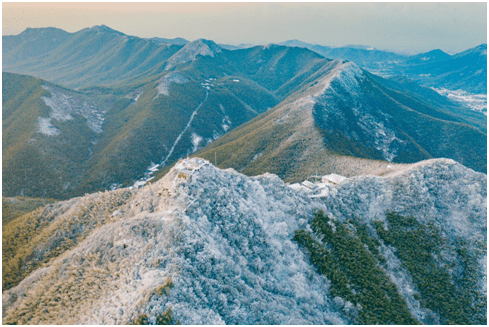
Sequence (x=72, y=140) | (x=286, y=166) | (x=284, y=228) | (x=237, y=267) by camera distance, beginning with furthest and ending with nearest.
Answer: (x=72, y=140) → (x=286, y=166) → (x=284, y=228) → (x=237, y=267)

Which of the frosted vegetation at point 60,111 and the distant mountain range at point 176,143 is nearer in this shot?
the distant mountain range at point 176,143

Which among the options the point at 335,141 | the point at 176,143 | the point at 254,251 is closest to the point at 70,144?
the point at 176,143

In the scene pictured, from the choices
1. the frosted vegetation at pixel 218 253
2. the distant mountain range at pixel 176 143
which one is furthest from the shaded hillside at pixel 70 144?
the frosted vegetation at pixel 218 253

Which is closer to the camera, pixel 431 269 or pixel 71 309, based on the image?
pixel 71 309

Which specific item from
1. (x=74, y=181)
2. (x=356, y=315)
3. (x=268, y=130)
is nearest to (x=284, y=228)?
(x=356, y=315)

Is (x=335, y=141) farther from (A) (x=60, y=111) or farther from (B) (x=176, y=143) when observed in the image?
(A) (x=60, y=111)

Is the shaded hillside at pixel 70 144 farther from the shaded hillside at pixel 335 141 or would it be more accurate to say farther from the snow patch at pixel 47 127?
the shaded hillside at pixel 335 141

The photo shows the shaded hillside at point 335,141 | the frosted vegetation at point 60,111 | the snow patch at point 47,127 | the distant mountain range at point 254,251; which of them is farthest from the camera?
the frosted vegetation at point 60,111

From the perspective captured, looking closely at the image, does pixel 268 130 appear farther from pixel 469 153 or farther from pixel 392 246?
pixel 469 153
